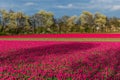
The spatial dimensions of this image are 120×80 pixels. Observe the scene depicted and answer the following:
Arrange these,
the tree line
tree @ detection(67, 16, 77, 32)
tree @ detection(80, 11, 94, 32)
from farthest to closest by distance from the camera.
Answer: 1. tree @ detection(80, 11, 94, 32)
2. tree @ detection(67, 16, 77, 32)
3. the tree line

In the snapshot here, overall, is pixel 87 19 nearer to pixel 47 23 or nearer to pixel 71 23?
pixel 71 23

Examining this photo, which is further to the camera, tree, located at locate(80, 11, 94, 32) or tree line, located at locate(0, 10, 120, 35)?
tree, located at locate(80, 11, 94, 32)

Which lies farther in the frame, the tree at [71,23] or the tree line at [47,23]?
the tree at [71,23]

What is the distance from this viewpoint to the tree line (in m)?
87.4

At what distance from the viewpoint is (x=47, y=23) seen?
308 ft

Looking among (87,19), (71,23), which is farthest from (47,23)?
(87,19)

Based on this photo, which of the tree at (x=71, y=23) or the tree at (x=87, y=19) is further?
the tree at (x=87, y=19)

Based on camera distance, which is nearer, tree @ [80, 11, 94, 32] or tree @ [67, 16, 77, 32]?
tree @ [67, 16, 77, 32]

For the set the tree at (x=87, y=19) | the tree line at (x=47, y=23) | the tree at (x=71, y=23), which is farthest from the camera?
the tree at (x=87, y=19)

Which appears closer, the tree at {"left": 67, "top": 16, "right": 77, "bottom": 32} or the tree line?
the tree line

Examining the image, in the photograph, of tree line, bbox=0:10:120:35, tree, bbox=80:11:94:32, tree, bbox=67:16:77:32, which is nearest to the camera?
tree line, bbox=0:10:120:35

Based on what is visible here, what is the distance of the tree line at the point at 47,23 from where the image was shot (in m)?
87.4

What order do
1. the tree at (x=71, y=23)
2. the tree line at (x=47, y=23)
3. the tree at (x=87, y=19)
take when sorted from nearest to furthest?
1. the tree line at (x=47, y=23)
2. the tree at (x=71, y=23)
3. the tree at (x=87, y=19)

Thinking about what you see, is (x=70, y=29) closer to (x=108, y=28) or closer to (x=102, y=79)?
(x=108, y=28)
